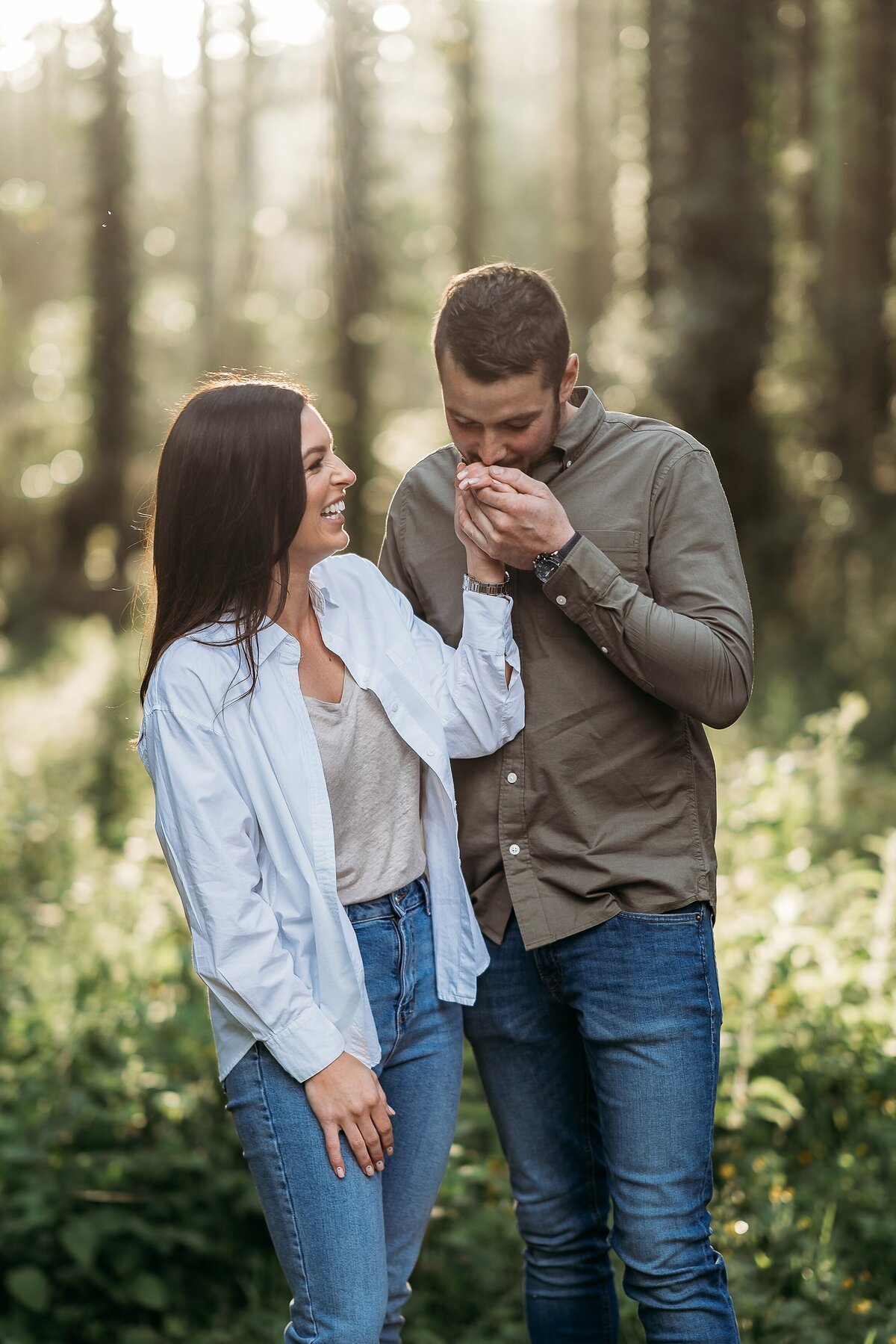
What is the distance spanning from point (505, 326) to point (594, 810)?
1046 mm

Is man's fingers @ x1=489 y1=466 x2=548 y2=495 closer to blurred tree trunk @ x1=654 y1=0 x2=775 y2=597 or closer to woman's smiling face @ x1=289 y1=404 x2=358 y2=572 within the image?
woman's smiling face @ x1=289 y1=404 x2=358 y2=572

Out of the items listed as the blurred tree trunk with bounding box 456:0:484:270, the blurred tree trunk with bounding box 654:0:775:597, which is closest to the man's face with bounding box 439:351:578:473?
the blurred tree trunk with bounding box 654:0:775:597

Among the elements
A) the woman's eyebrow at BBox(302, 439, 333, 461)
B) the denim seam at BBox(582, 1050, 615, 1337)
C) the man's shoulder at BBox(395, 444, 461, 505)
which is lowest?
the denim seam at BBox(582, 1050, 615, 1337)

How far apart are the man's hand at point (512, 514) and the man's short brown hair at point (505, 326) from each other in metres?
0.21

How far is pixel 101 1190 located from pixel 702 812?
247 centimetres

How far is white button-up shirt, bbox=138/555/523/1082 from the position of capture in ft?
7.75

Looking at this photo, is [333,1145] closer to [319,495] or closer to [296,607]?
[296,607]

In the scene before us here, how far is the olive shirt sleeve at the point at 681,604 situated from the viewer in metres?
2.53

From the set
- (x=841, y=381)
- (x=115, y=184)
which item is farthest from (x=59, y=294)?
(x=841, y=381)

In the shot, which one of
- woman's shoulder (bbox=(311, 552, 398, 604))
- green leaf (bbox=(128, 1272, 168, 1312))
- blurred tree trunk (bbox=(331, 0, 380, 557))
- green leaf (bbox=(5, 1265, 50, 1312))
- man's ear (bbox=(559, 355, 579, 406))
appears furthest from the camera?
blurred tree trunk (bbox=(331, 0, 380, 557))

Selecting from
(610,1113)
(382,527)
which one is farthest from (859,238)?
(610,1113)

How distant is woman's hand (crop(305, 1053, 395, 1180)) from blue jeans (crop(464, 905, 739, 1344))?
1.64 ft

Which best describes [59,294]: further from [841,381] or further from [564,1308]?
[564,1308]

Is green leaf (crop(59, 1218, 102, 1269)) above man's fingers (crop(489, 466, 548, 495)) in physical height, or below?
below
